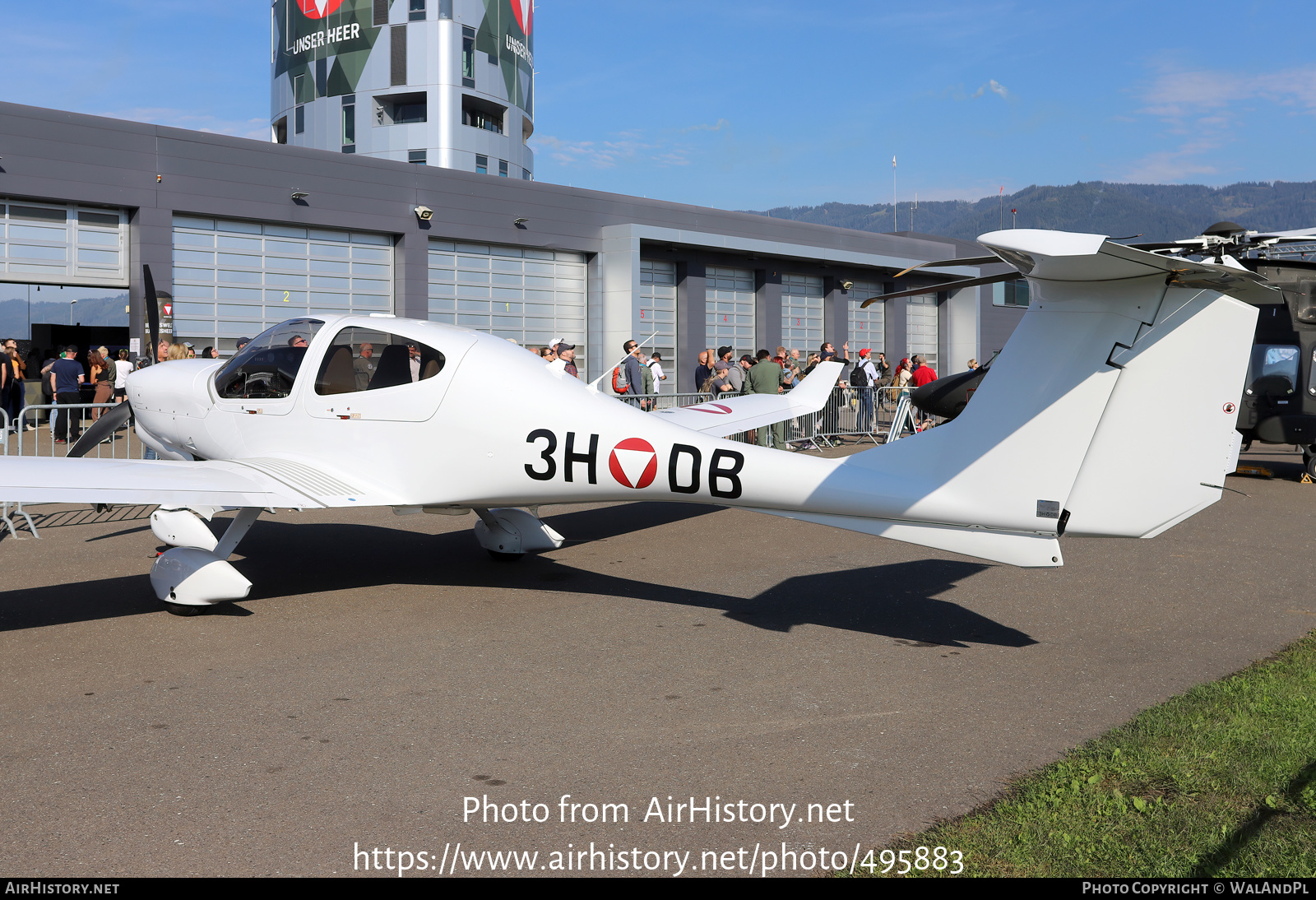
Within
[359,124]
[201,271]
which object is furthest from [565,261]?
[359,124]

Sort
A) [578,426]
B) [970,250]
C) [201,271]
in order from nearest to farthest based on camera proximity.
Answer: [578,426] < [201,271] < [970,250]

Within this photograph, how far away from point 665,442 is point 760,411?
165 inches

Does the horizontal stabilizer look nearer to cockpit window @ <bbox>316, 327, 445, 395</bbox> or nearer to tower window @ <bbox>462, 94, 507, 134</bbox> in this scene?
cockpit window @ <bbox>316, 327, 445, 395</bbox>

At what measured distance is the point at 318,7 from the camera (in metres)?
41.6

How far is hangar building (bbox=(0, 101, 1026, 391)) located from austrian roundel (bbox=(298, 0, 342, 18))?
20728mm

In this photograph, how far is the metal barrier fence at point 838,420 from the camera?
19.1 m

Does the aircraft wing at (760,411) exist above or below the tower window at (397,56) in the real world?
below

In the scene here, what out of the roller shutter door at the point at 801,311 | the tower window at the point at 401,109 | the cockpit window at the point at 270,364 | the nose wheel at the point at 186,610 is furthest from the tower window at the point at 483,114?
the nose wheel at the point at 186,610

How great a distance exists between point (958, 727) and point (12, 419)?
21.3 meters

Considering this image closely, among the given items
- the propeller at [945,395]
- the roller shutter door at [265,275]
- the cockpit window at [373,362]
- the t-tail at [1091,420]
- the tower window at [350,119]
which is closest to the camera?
the t-tail at [1091,420]

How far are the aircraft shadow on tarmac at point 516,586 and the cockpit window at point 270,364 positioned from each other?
1.60 m

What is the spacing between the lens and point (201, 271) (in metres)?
22.0

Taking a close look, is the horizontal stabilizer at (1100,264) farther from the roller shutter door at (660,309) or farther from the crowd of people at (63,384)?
the roller shutter door at (660,309)

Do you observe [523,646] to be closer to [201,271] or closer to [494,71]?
[201,271]
